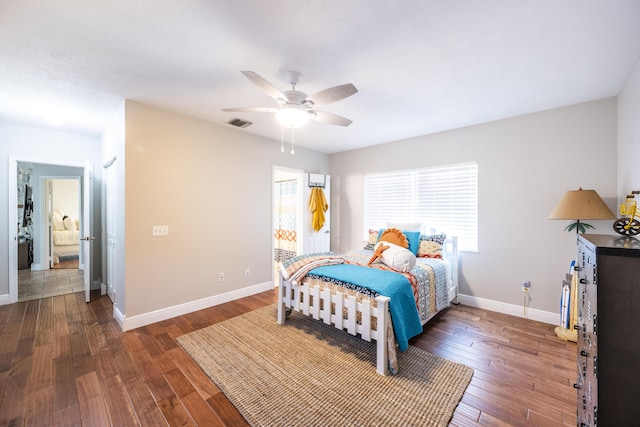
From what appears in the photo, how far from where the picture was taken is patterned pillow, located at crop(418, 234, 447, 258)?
11.3 ft

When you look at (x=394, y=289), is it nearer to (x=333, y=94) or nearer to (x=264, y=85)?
(x=333, y=94)

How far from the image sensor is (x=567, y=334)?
2.68 m

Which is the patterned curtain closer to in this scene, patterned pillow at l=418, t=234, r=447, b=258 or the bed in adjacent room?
patterned pillow at l=418, t=234, r=447, b=258

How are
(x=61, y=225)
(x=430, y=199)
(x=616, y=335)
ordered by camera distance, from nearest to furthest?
(x=616, y=335), (x=430, y=199), (x=61, y=225)

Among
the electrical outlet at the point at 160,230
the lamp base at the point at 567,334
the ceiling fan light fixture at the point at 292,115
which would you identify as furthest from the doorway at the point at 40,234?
the lamp base at the point at 567,334

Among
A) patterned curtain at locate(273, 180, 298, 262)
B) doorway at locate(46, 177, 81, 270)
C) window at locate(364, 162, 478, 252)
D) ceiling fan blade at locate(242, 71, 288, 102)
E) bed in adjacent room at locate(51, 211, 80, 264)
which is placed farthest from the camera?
bed in adjacent room at locate(51, 211, 80, 264)

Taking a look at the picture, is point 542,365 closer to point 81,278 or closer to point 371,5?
point 371,5

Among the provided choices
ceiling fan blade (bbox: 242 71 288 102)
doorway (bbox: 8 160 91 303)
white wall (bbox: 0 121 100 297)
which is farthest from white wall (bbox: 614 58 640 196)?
doorway (bbox: 8 160 91 303)

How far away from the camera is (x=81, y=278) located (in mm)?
4898

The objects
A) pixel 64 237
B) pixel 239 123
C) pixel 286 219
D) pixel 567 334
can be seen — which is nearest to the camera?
pixel 567 334

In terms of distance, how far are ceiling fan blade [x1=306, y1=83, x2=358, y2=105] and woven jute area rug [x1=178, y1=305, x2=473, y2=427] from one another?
2.22 meters

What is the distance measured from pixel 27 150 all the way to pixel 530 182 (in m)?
6.88

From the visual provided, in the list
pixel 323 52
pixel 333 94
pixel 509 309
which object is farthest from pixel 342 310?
pixel 509 309

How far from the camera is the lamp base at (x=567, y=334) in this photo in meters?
2.63
